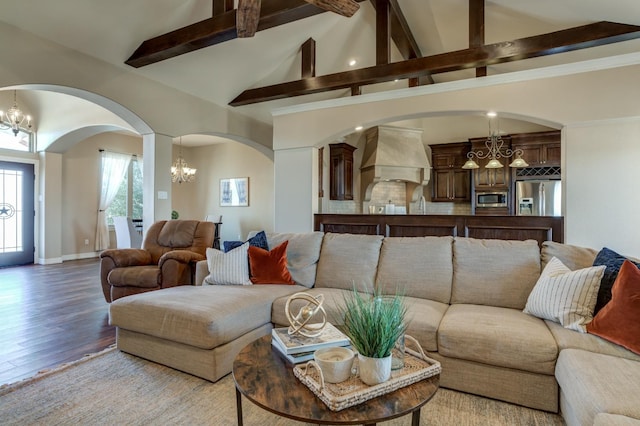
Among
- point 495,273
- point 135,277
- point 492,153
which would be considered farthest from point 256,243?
point 492,153

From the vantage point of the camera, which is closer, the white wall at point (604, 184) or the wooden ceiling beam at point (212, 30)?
the wooden ceiling beam at point (212, 30)

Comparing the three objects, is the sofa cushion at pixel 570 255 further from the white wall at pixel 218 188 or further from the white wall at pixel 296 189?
the white wall at pixel 218 188

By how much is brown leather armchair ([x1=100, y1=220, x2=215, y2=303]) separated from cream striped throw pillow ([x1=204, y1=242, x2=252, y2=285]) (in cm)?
59

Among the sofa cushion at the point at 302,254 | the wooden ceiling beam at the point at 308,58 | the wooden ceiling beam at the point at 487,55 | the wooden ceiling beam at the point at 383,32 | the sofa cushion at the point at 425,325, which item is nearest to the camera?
the sofa cushion at the point at 425,325

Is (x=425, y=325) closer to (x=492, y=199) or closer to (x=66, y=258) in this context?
(x=492, y=199)

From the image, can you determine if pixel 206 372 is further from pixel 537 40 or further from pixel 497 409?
Answer: pixel 537 40

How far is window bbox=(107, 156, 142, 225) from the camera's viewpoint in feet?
26.2

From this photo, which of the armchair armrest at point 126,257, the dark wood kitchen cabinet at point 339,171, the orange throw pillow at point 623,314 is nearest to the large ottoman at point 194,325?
the armchair armrest at point 126,257

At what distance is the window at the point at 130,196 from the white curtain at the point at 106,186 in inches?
7.2

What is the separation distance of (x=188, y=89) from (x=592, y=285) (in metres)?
5.42

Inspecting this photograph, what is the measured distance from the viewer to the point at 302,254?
308cm

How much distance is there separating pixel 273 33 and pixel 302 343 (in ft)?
15.2

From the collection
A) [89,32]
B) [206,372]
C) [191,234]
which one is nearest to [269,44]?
[89,32]

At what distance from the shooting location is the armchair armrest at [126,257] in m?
3.54
